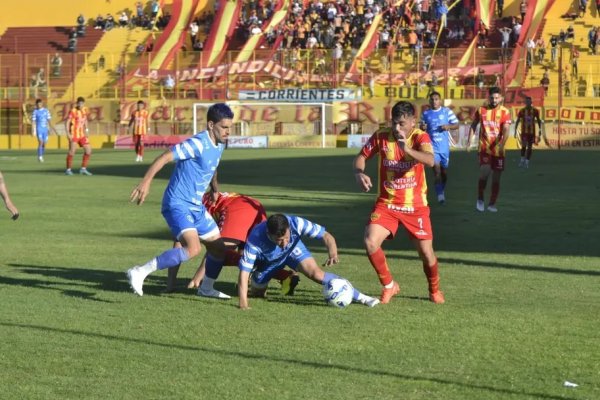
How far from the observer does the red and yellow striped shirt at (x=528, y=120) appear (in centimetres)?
3541

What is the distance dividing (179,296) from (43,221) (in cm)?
833

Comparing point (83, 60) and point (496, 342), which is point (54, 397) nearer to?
point (496, 342)

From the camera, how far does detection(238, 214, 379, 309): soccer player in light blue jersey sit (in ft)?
33.2

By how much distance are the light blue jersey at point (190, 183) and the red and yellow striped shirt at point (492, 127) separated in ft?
30.9

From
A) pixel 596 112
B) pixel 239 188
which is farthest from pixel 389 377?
pixel 596 112

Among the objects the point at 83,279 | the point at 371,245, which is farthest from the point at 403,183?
the point at 83,279

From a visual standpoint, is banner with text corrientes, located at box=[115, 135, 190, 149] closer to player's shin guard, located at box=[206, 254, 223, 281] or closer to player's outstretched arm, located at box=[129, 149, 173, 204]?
player's shin guard, located at box=[206, 254, 223, 281]

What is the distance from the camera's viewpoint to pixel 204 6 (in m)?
66.1

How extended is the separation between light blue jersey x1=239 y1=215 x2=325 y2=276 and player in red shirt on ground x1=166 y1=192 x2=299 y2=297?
362 millimetres

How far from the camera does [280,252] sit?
10.5 metres

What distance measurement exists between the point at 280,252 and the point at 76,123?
22.3 m

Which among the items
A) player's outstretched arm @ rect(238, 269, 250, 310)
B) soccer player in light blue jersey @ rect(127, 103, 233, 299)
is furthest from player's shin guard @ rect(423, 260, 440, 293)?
soccer player in light blue jersey @ rect(127, 103, 233, 299)

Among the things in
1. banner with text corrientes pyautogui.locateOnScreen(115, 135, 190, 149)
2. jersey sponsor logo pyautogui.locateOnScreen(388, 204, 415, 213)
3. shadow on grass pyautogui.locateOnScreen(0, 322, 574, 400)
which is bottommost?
banner with text corrientes pyautogui.locateOnScreen(115, 135, 190, 149)

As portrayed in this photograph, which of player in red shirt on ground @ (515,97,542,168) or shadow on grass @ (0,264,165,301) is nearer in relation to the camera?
shadow on grass @ (0,264,165,301)
